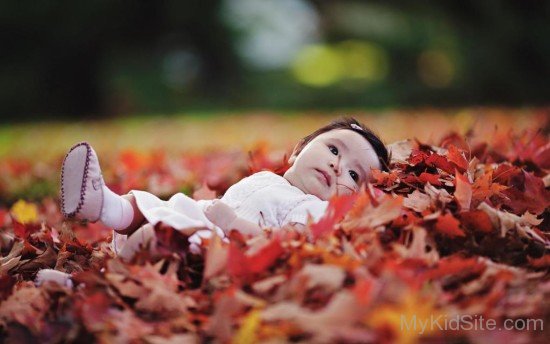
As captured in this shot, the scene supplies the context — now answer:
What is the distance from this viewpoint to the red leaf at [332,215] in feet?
7.20

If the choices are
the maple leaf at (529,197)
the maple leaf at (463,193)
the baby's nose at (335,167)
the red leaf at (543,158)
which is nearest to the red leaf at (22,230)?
the baby's nose at (335,167)

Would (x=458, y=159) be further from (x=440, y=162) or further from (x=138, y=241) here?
(x=138, y=241)

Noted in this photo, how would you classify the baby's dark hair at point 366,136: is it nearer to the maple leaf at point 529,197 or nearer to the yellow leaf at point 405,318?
the maple leaf at point 529,197

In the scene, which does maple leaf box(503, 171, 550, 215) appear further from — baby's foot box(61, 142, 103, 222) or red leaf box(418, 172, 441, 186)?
baby's foot box(61, 142, 103, 222)

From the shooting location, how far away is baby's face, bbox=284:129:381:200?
2709 mm

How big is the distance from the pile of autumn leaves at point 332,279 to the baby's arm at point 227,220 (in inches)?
5.3

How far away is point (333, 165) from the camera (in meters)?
2.72

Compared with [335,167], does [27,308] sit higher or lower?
lower

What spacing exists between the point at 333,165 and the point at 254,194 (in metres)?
0.32

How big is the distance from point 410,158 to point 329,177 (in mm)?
355

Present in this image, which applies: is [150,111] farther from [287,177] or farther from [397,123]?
[287,177]

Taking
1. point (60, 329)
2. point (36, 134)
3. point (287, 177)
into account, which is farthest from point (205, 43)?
point (60, 329)

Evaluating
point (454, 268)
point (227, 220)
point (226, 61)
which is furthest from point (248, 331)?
point (226, 61)

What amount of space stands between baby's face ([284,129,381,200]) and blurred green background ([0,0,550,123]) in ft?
31.3
